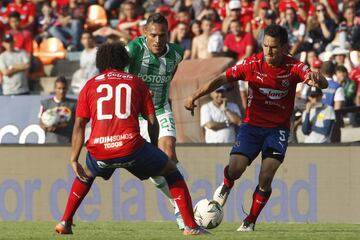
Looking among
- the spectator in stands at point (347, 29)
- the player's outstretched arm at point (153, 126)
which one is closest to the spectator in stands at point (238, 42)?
the spectator in stands at point (347, 29)

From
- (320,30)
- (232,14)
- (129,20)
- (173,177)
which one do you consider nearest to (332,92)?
(320,30)

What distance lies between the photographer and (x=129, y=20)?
73.5 feet

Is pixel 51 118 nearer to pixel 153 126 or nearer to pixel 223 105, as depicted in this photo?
pixel 223 105

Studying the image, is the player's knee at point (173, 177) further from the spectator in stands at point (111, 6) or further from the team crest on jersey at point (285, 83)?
the spectator in stands at point (111, 6)

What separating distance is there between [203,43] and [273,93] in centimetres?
851

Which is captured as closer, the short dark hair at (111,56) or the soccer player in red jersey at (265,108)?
the short dark hair at (111,56)

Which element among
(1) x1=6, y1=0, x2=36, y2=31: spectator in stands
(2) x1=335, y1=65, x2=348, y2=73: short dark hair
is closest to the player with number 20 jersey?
(2) x1=335, y1=65, x2=348, y2=73: short dark hair

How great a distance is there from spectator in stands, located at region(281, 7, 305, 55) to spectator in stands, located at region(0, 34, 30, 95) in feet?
16.4

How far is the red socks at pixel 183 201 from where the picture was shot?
10.5m

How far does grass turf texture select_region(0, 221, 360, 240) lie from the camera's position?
10.8m

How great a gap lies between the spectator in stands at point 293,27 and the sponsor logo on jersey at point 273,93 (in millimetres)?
7869

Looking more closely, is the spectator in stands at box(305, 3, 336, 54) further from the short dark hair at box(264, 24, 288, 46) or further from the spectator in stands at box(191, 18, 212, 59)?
the short dark hair at box(264, 24, 288, 46)

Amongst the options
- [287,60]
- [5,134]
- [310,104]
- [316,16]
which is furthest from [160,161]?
[316,16]

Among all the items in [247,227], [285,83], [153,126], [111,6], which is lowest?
[247,227]
